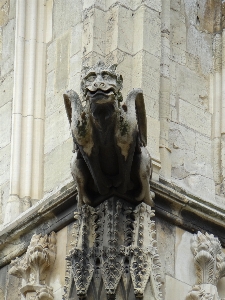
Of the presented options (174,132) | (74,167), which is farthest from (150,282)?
(174,132)

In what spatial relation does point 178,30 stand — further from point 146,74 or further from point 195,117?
point 146,74

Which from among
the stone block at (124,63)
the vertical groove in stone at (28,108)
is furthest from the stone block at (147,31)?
the vertical groove in stone at (28,108)

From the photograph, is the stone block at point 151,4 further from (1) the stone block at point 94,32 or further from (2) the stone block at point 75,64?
(2) the stone block at point 75,64

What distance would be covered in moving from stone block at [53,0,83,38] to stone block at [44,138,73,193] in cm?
97

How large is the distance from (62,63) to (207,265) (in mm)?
2053

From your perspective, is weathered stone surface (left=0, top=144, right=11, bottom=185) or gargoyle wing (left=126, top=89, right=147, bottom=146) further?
weathered stone surface (left=0, top=144, right=11, bottom=185)

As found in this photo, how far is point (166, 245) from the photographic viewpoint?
12031mm

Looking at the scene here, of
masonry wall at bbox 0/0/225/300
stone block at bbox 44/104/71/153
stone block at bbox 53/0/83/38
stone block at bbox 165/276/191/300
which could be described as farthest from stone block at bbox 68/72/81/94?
stone block at bbox 165/276/191/300

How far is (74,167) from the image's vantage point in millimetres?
11586

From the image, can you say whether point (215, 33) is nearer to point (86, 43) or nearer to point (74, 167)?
point (86, 43)

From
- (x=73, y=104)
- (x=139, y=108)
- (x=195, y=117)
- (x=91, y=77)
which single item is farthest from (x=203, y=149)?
(x=91, y=77)

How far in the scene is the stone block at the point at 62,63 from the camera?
42.9ft

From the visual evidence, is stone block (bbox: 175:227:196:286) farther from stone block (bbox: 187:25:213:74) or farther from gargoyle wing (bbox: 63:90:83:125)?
stone block (bbox: 187:25:213:74)

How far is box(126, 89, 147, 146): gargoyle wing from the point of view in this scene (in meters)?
11.4
